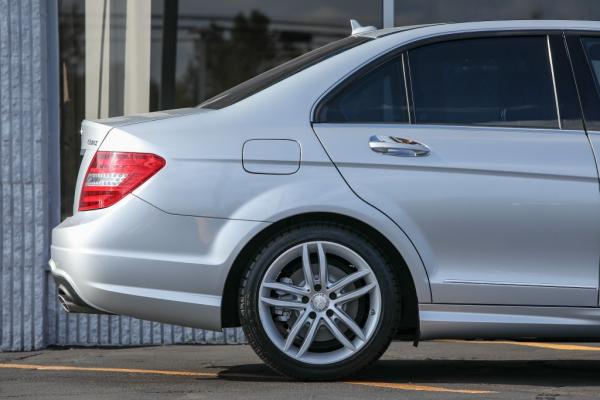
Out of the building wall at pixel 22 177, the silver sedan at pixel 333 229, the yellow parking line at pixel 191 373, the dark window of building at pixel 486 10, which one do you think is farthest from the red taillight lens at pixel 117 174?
the dark window of building at pixel 486 10

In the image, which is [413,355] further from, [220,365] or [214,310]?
[214,310]

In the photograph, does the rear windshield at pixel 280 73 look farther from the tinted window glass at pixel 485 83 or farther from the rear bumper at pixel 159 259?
the rear bumper at pixel 159 259

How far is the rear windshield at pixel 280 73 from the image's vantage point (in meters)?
6.00

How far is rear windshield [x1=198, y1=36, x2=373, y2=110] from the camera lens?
6000 millimetres

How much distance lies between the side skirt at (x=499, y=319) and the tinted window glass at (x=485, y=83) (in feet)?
2.70

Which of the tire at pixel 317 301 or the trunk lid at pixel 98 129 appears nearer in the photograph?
the tire at pixel 317 301

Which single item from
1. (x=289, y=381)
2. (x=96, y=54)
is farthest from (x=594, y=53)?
(x=96, y=54)

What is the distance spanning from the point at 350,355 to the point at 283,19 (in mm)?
3635

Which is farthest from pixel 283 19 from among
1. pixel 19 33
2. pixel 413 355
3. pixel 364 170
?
pixel 364 170

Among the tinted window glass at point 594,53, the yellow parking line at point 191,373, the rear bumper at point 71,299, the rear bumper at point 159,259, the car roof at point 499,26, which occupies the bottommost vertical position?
the yellow parking line at point 191,373

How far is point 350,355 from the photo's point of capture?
5770 mm

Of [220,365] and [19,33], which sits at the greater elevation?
[19,33]

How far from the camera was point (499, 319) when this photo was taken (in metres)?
5.76

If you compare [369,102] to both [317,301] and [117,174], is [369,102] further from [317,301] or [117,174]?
[117,174]
